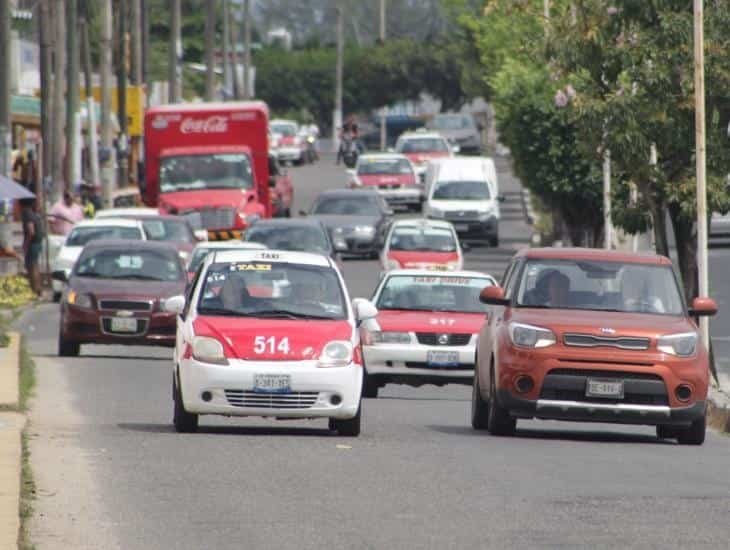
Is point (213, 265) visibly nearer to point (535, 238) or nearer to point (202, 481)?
point (202, 481)

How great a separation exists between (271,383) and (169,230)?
82.9 feet

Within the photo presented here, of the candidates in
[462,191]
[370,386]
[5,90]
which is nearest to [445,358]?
[370,386]

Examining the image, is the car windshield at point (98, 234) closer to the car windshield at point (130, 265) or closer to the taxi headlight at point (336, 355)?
the car windshield at point (130, 265)

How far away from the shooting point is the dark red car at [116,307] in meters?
30.0

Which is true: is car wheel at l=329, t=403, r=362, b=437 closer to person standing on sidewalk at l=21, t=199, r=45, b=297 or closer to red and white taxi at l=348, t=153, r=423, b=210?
person standing on sidewalk at l=21, t=199, r=45, b=297

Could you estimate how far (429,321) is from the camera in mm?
26531

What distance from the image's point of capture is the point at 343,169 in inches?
3868

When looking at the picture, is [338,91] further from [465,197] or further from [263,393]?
[263,393]

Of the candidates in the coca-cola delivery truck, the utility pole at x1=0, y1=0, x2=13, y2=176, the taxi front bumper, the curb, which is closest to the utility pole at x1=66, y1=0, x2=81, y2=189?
the coca-cola delivery truck

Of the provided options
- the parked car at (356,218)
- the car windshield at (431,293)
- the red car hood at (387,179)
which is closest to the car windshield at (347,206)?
the parked car at (356,218)

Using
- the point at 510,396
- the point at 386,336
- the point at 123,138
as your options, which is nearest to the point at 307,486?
the point at 510,396

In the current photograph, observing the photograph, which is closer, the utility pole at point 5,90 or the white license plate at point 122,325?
the white license plate at point 122,325

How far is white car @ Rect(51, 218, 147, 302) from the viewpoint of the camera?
41.1m

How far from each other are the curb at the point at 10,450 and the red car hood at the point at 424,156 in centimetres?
5447
